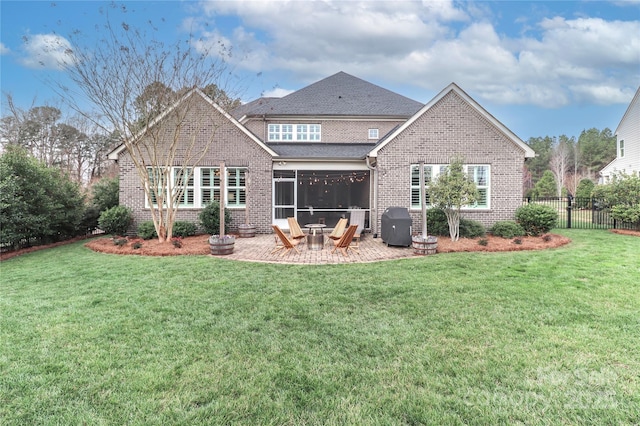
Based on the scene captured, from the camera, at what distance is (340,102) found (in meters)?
17.3

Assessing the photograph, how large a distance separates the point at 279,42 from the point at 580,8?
14.9m

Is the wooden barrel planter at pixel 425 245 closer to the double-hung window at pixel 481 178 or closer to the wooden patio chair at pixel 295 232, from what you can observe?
the wooden patio chair at pixel 295 232

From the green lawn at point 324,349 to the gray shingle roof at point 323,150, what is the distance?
7740 millimetres

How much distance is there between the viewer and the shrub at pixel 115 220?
1138 centimetres

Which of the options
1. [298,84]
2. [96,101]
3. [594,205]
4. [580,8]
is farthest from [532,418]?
[298,84]

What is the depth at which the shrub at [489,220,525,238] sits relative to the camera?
10.9 m

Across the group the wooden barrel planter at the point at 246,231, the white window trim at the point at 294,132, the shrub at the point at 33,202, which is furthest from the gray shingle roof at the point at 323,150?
the shrub at the point at 33,202

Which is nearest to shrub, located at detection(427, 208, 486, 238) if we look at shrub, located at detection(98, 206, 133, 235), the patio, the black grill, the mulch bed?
the mulch bed

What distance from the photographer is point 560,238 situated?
1055 centimetres

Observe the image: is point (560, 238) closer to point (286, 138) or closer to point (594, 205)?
point (594, 205)

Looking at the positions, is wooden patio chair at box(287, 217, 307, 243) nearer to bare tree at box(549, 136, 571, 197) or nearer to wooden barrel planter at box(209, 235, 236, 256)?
wooden barrel planter at box(209, 235, 236, 256)

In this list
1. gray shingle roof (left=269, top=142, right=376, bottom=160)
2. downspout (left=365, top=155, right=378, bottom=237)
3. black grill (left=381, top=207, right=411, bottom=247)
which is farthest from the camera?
gray shingle roof (left=269, top=142, right=376, bottom=160)

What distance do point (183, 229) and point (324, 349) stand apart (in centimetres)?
998

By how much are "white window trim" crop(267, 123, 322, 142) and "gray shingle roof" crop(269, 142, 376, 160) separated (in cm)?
40
